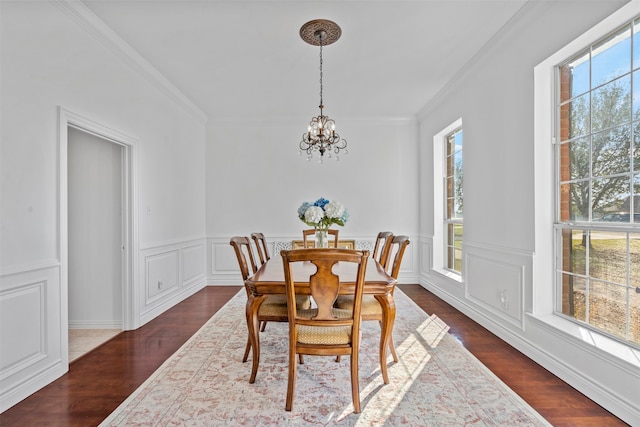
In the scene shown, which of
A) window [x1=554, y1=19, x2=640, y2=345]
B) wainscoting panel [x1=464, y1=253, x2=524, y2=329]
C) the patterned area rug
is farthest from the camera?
wainscoting panel [x1=464, y1=253, x2=524, y2=329]

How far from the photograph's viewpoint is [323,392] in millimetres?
2230

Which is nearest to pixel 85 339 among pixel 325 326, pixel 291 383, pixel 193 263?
pixel 193 263

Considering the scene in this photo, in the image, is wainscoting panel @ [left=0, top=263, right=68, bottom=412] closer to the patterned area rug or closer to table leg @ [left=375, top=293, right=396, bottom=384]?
the patterned area rug

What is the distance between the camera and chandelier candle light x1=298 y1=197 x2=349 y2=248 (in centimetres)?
305

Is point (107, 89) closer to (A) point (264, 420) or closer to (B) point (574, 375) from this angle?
(A) point (264, 420)

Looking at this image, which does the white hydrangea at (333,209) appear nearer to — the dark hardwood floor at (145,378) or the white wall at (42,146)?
the dark hardwood floor at (145,378)

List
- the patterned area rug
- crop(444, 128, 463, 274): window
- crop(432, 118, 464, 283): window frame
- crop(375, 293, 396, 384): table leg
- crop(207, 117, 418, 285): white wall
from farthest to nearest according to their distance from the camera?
crop(207, 117, 418, 285): white wall → crop(432, 118, 464, 283): window frame → crop(444, 128, 463, 274): window → crop(375, 293, 396, 384): table leg → the patterned area rug

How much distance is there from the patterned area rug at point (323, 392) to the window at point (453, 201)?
190 cm

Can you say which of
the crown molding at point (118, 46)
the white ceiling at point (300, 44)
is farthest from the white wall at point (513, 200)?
the crown molding at point (118, 46)

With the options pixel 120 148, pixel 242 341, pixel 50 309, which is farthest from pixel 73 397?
pixel 120 148

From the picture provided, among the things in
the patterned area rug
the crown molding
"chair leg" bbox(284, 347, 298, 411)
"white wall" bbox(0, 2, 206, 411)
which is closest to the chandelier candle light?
the patterned area rug

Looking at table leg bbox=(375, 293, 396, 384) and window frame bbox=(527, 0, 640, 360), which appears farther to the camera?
window frame bbox=(527, 0, 640, 360)

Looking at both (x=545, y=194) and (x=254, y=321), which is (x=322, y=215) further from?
(x=545, y=194)

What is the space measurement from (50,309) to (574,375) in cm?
368
